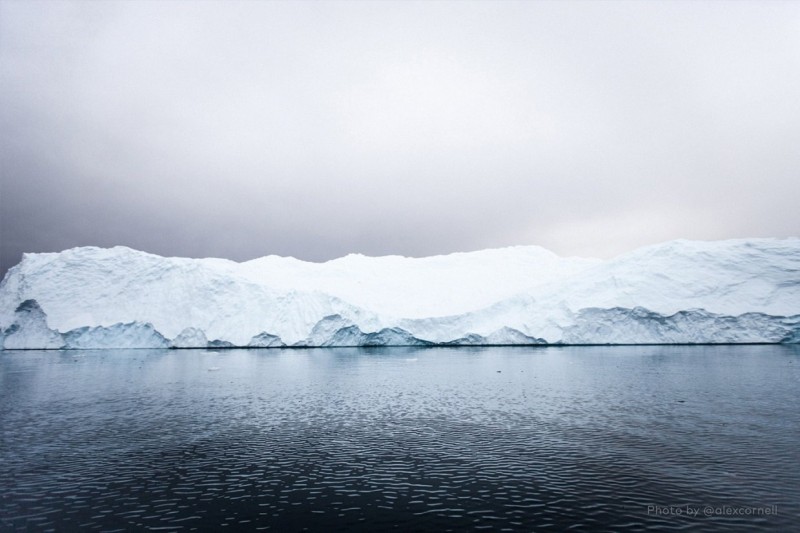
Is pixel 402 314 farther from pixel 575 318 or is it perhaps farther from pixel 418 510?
pixel 418 510

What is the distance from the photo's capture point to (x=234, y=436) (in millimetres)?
17172

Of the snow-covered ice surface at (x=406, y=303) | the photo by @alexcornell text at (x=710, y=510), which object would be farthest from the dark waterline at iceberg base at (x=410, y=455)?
the snow-covered ice surface at (x=406, y=303)

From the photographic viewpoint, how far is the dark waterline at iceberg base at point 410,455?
10.1 m

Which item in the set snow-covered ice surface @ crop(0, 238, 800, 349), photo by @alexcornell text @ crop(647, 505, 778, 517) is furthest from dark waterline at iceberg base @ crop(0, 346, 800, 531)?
snow-covered ice surface @ crop(0, 238, 800, 349)

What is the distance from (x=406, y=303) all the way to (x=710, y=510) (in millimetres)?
56944

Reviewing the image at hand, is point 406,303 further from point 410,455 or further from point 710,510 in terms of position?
point 710,510

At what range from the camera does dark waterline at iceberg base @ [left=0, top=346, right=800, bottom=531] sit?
10.1 meters

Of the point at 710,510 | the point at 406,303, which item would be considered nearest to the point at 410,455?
the point at 710,510

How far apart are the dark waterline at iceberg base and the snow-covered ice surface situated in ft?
82.0

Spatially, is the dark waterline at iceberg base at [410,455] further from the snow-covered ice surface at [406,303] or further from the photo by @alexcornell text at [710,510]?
the snow-covered ice surface at [406,303]

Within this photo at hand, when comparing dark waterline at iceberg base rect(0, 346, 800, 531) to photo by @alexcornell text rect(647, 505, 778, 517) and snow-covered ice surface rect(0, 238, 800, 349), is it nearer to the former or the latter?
photo by @alexcornell text rect(647, 505, 778, 517)

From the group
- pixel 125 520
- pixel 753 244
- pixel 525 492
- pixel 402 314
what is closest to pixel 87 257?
pixel 402 314

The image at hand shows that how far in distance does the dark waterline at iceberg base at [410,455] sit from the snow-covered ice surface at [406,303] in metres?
25.0

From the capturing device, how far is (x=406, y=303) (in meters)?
66.8
